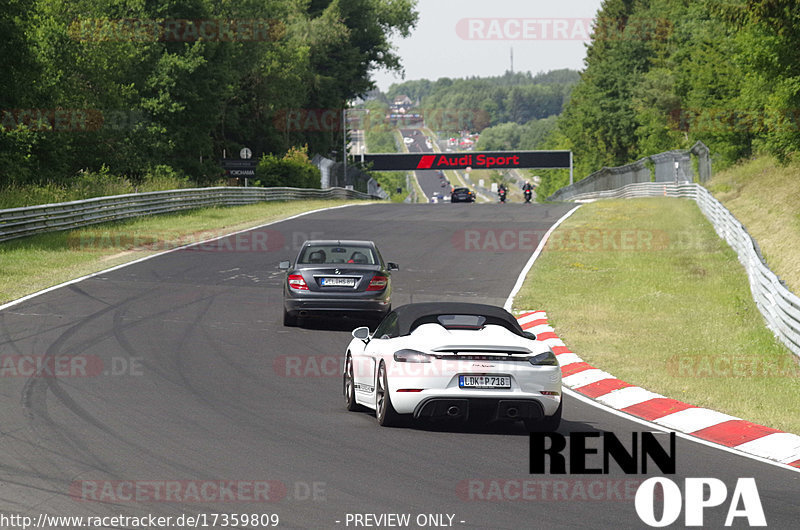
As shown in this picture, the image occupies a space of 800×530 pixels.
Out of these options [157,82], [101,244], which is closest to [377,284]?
[101,244]

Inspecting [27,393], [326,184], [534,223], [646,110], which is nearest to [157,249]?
[534,223]

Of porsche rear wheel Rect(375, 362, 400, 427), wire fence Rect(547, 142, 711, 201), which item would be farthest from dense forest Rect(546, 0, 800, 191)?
porsche rear wheel Rect(375, 362, 400, 427)

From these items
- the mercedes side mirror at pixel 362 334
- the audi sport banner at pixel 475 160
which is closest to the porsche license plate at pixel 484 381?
the mercedes side mirror at pixel 362 334

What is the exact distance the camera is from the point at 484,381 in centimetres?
1019

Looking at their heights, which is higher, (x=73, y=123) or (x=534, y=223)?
(x=73, y=123)

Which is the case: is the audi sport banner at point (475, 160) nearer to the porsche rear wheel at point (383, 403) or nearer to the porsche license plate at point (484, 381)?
the porsche rear wheel at point (383, 403)

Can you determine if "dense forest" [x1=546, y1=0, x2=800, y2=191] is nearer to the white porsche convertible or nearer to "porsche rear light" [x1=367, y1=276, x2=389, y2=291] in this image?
"porsche rear light" [x1=367, y1=276, x2=389, y2=291]

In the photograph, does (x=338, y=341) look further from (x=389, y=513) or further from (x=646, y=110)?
(x=646, y=110)

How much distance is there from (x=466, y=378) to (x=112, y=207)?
97.9 feet

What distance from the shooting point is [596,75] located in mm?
110000

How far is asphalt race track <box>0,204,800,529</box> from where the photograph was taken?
24.6 ft

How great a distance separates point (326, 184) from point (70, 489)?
7115cm

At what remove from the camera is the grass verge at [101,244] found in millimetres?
24766

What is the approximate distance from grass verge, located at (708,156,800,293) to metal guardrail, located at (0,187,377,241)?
20.7 meters
